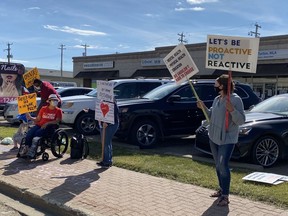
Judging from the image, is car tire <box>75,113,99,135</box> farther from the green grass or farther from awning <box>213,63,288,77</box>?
awning <box>213,63,288,77</box>

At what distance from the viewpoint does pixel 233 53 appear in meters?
5.77

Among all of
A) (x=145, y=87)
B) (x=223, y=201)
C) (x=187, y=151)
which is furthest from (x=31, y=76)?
(x=223, y=201)

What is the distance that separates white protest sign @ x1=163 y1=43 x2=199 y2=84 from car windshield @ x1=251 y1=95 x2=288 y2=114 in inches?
134

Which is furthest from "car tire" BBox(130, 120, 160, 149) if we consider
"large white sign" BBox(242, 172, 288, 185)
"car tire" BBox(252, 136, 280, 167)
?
"large white sign" BBox(242, 172, 288, 185)

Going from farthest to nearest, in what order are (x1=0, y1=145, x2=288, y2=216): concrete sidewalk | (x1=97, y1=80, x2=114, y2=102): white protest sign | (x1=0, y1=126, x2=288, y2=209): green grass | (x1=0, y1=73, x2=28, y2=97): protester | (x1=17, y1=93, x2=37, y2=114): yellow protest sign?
(x1=0, y1=73, x2=28, y2=97): protester, (x1=17, y1=93, x2=37, y2=114): yellow protest sign, (x1=97, y1=80, x2=114, y2=102): white protest sign, (x1=0, y1=126, x2=288, y2=209): green grass, (x1=0, y1=145, x2=288, y2=216): concrete sidewalk

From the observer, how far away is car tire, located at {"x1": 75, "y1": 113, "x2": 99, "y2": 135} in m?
12.6

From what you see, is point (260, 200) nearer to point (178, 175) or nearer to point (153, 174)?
point (178, 175)

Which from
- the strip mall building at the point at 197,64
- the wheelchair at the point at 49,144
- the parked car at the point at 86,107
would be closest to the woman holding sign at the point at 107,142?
the wheelchair at the point at 49,144

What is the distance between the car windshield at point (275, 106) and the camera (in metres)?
8.84

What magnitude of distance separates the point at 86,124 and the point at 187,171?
609cm

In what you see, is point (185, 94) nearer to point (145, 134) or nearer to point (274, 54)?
point (145, 134)

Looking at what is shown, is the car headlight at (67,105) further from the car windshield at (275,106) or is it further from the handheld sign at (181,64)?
the handheld sign at (181,64)

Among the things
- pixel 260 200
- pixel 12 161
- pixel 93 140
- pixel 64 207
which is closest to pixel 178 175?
pixel 260 200

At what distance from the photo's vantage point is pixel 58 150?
29.3ft
